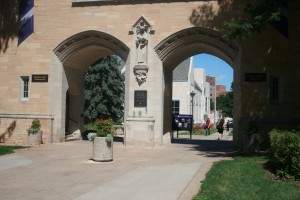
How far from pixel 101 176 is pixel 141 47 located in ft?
31.9

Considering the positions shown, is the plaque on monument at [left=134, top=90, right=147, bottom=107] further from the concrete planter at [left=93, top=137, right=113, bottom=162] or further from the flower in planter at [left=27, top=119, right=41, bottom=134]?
the concrete planter at [left=93, top=137, right=113, bottom=162]

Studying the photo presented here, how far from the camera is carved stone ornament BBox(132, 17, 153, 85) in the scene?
17.7 metres

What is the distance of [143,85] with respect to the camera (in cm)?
1781

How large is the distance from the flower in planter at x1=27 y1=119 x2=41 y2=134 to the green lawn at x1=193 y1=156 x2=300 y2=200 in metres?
10.5

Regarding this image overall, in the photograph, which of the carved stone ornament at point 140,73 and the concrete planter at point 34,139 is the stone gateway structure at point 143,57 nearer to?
the carved stone ornament at point 140,73

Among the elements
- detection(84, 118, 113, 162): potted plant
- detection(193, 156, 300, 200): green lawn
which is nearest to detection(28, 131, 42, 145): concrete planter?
detection(84, 118, 113, 162): potted plant

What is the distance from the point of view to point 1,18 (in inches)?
773

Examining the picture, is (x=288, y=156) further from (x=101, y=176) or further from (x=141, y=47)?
(x=141, y=47)

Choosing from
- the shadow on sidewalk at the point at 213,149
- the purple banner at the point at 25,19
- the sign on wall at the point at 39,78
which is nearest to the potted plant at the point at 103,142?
the shadow on sidewalk at the point at 213,149

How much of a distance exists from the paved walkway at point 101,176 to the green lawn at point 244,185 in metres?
0.35

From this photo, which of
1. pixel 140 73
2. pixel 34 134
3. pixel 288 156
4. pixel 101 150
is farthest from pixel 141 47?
pixel 288 156

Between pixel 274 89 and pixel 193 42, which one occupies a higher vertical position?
pixel 193 42

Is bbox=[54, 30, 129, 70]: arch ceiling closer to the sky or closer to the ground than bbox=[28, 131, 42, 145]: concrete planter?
closer to the sky

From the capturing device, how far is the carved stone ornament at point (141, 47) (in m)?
17.7
